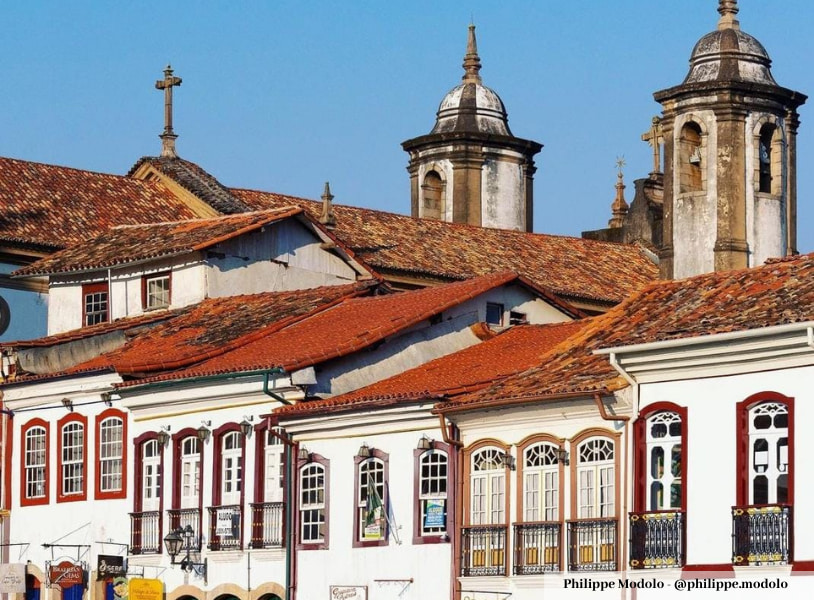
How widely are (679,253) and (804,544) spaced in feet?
123

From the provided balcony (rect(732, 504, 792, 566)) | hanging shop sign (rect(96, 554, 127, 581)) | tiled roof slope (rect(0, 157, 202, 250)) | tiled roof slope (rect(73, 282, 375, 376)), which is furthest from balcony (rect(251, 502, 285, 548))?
tiled roof slope (rect(0, 157, 202, 250))

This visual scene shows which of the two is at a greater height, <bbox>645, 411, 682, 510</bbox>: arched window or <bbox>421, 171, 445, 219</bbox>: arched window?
<bbox>421, 171, 445, 219</bbox>: arched window

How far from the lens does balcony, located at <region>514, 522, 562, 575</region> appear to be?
112ft

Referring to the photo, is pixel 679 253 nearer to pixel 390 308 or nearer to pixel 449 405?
pixel 390 308

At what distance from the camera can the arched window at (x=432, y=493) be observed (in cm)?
3638

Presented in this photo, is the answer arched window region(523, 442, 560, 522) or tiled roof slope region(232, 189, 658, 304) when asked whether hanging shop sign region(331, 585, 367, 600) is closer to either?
arched window region(523, 442, 560, 522)

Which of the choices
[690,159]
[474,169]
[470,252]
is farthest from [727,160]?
[474,169]

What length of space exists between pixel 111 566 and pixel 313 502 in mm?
5433

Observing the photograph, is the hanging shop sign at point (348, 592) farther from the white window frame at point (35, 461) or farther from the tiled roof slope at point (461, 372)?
the white window frame at point (35, 461)

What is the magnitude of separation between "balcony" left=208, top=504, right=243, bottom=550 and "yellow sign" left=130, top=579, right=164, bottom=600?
62.2 inches

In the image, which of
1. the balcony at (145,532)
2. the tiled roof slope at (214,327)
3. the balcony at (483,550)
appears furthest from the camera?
the tiled roof slope at (214,327)

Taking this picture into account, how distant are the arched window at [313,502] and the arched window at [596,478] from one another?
5.83m

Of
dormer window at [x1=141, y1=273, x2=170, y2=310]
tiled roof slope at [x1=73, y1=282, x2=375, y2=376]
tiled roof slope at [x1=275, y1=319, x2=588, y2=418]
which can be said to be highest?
dormer window at [x1=141, y1=273, x2=170, y2=310]

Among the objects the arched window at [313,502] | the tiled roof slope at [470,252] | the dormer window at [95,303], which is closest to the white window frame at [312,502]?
the arched window at [313,502]
